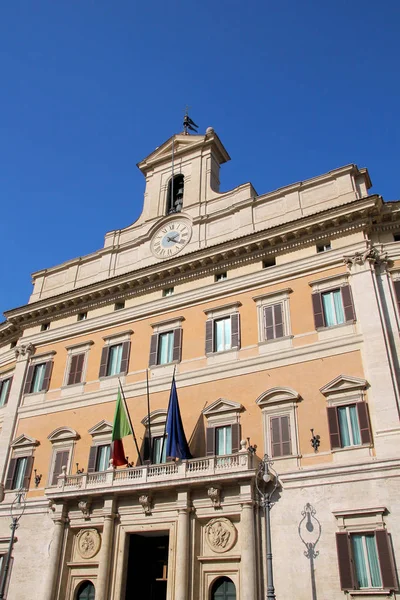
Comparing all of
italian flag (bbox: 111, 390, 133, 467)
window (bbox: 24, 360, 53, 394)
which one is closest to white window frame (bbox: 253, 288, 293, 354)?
italian flag (bbox: 111, 390, 133, 467)

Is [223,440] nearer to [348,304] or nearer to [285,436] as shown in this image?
[285,436]

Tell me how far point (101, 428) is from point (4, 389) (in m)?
8.39

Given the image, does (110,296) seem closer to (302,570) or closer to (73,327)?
(73,327)

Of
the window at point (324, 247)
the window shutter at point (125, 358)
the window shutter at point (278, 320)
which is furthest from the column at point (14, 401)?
the window at point (324, 247)

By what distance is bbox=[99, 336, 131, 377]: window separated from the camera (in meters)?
23.6

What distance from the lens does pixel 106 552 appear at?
18.6 metres

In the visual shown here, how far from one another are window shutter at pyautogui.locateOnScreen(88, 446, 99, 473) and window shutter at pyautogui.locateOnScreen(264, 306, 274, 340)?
8.07m

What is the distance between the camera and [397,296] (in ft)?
63.1

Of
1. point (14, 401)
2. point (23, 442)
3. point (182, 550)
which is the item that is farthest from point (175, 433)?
point (14, 401)

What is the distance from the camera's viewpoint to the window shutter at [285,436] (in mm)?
18013

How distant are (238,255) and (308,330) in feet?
15.5

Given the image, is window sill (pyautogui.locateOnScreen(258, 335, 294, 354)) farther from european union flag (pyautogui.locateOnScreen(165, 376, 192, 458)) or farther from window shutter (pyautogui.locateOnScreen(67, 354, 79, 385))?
window shutter (pyautogui.locateOnScreen(67, 354, 79, 385))

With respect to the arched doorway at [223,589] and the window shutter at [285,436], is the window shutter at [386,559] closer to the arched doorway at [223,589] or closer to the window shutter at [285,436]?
the window shutter at [285,436]

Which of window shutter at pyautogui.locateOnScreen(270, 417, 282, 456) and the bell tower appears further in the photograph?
the bell tower
